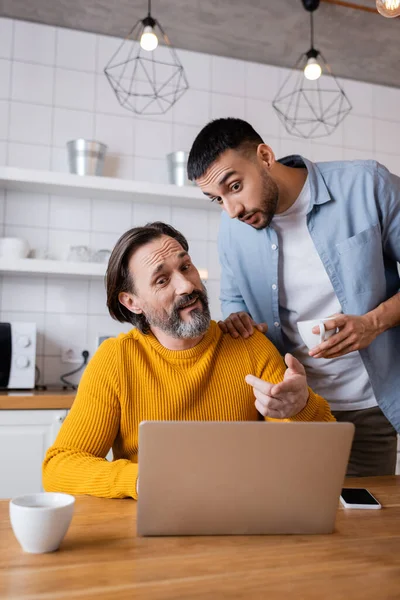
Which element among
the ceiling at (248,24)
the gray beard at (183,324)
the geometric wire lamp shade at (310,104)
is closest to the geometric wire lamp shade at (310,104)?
the geometric wire lamp shade at (310,104)

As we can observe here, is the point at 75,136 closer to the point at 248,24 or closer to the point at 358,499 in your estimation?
the point at 248,24

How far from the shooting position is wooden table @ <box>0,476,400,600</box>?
75 cm

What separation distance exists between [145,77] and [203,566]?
317 cm

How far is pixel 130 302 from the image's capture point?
5.62ft

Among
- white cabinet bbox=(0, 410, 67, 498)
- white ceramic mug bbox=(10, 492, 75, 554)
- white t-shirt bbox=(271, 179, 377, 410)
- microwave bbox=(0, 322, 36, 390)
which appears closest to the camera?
white ceramic mug bbox=(10, 492, 75, 554)

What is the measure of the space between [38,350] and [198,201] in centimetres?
119

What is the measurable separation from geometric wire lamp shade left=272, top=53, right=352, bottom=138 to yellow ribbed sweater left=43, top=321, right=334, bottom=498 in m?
2.46

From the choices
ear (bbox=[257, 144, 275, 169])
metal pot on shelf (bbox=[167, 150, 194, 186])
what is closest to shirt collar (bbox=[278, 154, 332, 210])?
ear (bbox=[257, 144, 275, 169])

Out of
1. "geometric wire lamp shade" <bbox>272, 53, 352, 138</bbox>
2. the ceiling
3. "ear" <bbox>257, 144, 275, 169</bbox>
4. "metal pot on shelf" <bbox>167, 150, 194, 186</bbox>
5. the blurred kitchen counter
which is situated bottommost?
the blurred kitchen counter

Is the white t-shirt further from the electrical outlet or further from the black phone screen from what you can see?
the electrical outlet

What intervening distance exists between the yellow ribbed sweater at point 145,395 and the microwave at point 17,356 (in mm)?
1420

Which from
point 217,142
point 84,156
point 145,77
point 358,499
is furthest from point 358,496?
point 145,77

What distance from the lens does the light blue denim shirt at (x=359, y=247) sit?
173 cm

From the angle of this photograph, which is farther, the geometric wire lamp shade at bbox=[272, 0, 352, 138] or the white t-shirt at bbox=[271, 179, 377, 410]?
the geometric wire lamp shade at bbox=[272, 0, 352, 138]
